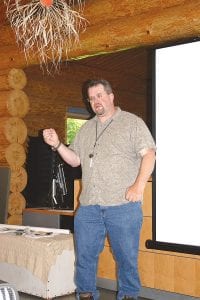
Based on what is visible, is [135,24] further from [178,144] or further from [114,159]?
[114,159]

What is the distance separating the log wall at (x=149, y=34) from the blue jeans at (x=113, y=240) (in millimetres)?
786

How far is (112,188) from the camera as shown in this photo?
3.17 m

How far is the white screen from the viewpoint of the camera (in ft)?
12.2

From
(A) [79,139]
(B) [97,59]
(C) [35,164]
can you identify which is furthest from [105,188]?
(B) [97,59]

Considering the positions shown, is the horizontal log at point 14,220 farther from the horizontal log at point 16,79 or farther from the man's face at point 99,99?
the man's face at point 99,99

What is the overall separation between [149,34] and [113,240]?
2.07m

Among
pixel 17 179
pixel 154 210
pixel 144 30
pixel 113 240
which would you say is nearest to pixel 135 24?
pixel 144 30

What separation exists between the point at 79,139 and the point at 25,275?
142 centimetres

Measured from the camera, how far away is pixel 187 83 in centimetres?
377

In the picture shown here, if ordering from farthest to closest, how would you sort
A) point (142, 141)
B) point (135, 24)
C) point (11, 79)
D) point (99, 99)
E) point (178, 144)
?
1. point (11, 79)
2. point (135, 24)
3. point (178, 144)
4. point (99, 99)
5. point (142, 141)

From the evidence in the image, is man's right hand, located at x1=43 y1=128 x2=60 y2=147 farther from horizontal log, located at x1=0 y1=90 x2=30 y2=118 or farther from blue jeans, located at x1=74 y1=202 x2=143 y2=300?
horizontal log, located at x1=0 y1=90 x2=30 y2=118

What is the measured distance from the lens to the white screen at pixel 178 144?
12.2 ft

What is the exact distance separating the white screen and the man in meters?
0.67

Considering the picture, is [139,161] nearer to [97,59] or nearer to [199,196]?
[199,196]
